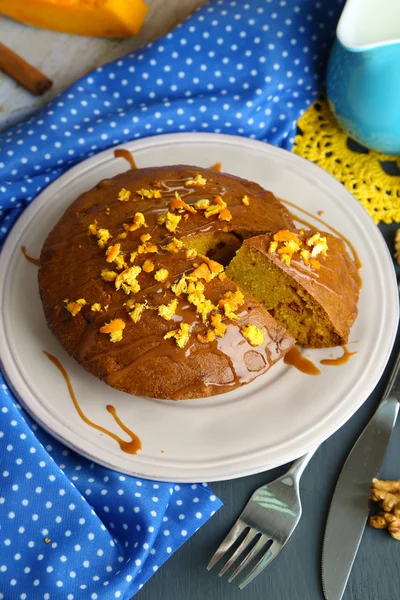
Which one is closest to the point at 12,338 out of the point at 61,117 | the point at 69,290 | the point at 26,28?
the point at 69,290

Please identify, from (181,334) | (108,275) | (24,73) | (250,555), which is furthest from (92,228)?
(250,555)

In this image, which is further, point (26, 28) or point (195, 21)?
point (26, 28)

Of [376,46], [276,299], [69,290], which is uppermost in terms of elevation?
[376,46]

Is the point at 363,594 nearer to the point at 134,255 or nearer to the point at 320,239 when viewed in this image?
the point at 320,239

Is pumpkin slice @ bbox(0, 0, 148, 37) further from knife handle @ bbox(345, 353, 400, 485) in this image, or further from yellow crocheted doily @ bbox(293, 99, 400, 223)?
knife handle @ bbox(345, 353, 400, 485)

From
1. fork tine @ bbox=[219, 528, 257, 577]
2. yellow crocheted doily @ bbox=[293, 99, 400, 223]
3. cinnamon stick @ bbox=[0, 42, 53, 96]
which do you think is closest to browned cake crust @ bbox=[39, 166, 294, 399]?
fork tine @ bbox=[219, 528, 257, 577]

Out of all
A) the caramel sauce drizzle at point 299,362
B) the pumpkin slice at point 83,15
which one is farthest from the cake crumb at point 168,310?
the pumpkin slice at point 83,15
